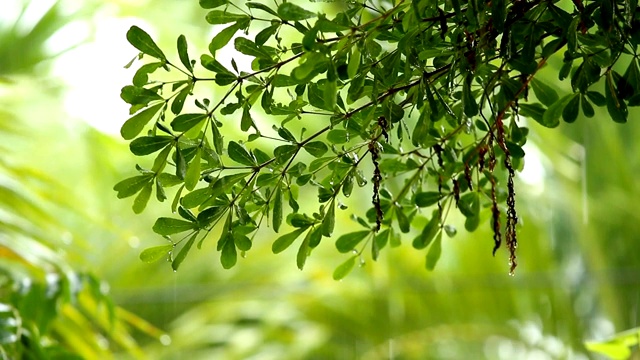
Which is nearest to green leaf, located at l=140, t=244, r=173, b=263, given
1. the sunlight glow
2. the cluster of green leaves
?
the cluster of green leaves

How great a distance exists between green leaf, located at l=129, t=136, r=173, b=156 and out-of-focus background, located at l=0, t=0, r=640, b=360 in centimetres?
60

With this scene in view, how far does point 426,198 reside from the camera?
435 mm

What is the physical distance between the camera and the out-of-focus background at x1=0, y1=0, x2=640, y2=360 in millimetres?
1238

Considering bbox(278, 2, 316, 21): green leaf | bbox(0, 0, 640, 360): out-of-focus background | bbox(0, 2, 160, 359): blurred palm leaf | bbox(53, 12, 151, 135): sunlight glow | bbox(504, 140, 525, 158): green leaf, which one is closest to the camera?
bbox(278, 2, 316, 21): green leaf

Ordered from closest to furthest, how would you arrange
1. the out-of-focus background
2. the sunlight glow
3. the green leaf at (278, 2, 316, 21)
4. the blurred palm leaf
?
the green leaf at (278, 2, 316, 21), the blurred palm leaf, the out-of-focus background, the sunlight glow

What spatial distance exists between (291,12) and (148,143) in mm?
85

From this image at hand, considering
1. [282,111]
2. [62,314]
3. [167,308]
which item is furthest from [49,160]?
[282,111]

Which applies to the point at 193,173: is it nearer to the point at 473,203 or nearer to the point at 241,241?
the point at 241,241

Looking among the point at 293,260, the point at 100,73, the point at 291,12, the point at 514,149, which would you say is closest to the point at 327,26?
the point at 291,12

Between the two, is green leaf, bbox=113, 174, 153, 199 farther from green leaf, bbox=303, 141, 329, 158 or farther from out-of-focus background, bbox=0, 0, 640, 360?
out-of-focus background, bbox=0, 0, 640, 360

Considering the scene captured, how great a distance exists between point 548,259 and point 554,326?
0.32ft

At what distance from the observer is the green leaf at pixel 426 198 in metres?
0.43

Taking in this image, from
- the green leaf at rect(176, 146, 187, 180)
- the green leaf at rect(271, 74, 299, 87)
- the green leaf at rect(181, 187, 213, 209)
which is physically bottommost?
the green leaf at rect(181, 187, 213, 209)

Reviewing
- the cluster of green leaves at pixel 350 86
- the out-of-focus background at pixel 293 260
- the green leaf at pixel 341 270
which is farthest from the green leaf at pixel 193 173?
the out-of-focus background at pixel 293 260
